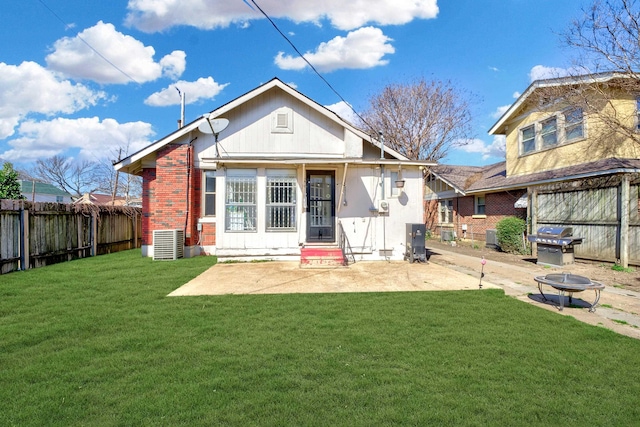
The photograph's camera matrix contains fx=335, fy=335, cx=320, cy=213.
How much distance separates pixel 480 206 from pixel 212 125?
14504 mm

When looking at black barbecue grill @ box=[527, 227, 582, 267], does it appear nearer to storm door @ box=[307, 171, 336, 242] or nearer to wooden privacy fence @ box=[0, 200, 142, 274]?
storm door @ box=[307, 171, 336, 242]

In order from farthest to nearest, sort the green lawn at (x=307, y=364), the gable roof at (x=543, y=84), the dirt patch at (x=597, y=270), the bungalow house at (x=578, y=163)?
the gable roof at (x=543, y=84) < the bungalow house at (x=578, y=163) < the dirt patch at (x=597, y=270) < the green lawn at (x=307, y=364)

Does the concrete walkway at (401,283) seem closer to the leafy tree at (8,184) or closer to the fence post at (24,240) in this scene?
the fence post at (24,240)

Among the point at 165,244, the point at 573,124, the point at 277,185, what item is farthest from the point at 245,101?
the point at 573,124

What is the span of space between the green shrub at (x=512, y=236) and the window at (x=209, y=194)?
37.0ft

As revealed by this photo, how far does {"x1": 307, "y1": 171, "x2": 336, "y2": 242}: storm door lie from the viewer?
10609mm

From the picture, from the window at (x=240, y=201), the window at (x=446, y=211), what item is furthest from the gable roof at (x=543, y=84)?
the window at (x=240, y=201)

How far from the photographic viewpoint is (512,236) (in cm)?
1325

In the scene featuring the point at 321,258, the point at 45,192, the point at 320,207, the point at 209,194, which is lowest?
the point at 321,258

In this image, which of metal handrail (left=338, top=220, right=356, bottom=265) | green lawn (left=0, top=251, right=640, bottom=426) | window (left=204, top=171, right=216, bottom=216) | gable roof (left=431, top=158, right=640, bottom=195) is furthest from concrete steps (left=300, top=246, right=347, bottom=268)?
gable roof (left=431, top=158, right=640, bottom=195)

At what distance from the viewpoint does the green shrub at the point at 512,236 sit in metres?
13.1

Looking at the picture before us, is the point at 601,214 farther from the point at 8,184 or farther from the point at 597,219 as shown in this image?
the point at 8,184

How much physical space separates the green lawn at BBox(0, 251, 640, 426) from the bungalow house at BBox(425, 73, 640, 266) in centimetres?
680

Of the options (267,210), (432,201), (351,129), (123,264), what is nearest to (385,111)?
(432,201)
